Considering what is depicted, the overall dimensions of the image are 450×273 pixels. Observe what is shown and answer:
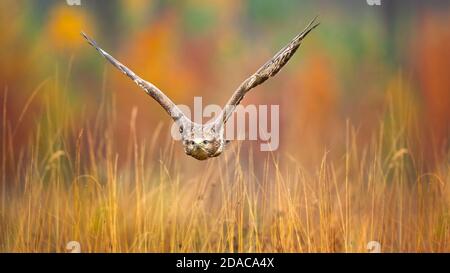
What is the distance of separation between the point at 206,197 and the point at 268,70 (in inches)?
50.3

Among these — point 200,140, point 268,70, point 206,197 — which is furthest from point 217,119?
point 206,197

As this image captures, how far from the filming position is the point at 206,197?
550 cm

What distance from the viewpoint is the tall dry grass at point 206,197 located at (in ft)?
17.6

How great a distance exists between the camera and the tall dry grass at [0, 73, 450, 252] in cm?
538

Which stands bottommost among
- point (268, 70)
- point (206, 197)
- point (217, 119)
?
point (206, 197)

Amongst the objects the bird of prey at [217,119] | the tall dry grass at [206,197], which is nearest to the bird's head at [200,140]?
the bird of prey at [217,119]

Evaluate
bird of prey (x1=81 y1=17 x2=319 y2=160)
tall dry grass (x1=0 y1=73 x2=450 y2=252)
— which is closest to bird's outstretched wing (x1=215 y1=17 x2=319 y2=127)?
bird of prey (x1=81 y1=17 x2=319 y2=160)

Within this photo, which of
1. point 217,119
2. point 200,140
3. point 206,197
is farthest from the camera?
point 206,197

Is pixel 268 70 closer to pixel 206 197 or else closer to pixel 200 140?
pixel 200 140

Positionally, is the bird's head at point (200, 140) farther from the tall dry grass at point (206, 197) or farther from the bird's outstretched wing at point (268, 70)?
the tall dry grass at point (206, 197)

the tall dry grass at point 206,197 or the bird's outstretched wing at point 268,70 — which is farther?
the tall dry grass at point 206,197

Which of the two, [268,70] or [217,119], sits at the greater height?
[268,70]

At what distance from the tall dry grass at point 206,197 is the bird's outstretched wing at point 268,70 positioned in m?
0.74

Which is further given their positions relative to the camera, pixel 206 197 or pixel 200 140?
pixel 206 197
